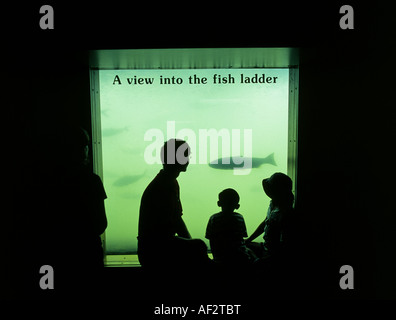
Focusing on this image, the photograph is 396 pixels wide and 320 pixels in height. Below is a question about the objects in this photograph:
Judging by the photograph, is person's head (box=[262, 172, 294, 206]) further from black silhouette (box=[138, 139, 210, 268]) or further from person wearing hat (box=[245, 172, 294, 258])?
black silhouette (box=[138, 139, 210, 268])

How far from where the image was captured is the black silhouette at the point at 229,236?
120 inches

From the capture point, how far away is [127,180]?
3961mm

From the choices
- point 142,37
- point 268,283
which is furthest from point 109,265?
point 142,37

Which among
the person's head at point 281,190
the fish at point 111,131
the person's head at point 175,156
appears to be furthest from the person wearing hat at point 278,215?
the fish at point 111,131

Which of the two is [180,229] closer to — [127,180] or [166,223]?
[166,223]

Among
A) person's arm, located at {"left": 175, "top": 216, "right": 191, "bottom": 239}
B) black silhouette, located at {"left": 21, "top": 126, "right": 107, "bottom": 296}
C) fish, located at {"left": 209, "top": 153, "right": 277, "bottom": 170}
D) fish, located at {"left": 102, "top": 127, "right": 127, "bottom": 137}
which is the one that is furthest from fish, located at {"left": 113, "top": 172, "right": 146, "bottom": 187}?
person's arm, located at {"left": 175, "top": 216, "right": 191, "bottom": 239}

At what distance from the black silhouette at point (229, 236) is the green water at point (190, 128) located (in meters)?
0.89

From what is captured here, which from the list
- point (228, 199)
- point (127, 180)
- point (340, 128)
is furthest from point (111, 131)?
point (340, 128)

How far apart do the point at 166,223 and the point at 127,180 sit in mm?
1460

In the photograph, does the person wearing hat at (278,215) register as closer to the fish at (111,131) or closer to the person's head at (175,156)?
the person's head at (175,156)

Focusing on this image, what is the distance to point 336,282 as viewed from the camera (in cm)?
366

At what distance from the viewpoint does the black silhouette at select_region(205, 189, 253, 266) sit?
3037 millimetres

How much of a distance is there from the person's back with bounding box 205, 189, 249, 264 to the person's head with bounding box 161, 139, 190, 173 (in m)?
0.59
